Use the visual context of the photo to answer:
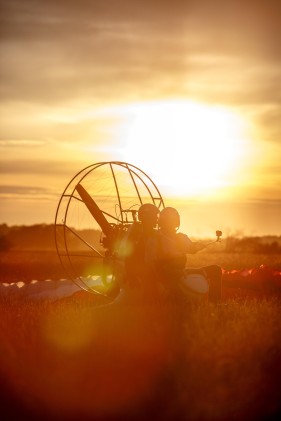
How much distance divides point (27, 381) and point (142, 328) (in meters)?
2.96

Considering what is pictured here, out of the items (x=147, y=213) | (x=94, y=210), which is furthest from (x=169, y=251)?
(x=94, y=210)

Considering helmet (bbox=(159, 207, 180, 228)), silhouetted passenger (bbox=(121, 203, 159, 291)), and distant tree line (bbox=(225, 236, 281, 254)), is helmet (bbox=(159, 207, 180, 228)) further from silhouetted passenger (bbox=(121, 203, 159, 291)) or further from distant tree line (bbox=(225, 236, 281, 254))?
distant tree line (bbox=(225, 236, 281, 254))

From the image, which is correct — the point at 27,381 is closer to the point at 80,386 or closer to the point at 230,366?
the point at 80,386

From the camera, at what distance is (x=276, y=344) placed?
13070 mm

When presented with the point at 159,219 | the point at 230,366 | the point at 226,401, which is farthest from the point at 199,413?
the point at 159,219

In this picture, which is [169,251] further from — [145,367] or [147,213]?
[145,367]

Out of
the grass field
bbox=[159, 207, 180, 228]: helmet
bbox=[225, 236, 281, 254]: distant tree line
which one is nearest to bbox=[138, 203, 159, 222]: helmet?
bbox=[159, 207, 180, 228]: helmet

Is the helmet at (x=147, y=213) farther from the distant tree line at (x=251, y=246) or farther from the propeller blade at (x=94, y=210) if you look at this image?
Result: the distant tree line at (x=251, y=246)

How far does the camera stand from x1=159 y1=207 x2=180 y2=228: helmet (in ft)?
58.5

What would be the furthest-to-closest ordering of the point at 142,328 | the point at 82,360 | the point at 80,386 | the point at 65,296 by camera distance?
the point at 65,296, the point at 142,328, the point at 82,360, the point at 80,386

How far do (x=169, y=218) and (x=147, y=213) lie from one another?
600mm

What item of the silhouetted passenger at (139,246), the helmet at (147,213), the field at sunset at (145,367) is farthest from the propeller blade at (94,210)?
the field at sunset at (145,367)

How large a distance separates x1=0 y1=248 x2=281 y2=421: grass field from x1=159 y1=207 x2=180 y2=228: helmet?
134 inches

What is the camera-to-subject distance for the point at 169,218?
1783cm
